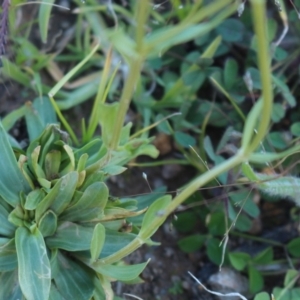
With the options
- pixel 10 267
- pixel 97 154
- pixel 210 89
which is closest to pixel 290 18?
pixel 210 89

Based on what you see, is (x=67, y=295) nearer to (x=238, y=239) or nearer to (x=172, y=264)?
(x=172, y=264)

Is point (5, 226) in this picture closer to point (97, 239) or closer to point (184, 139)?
point (97, 239)

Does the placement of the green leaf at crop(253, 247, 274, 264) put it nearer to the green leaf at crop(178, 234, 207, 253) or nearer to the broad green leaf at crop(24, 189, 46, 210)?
the green leaf at crop(178, 234, 207, 253)

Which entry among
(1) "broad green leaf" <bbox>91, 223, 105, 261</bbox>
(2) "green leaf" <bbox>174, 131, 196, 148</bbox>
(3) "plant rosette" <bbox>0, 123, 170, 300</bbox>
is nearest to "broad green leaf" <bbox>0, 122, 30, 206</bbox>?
(3) "plant rosette" <bbox>0, 123, 170, 300</bbox>

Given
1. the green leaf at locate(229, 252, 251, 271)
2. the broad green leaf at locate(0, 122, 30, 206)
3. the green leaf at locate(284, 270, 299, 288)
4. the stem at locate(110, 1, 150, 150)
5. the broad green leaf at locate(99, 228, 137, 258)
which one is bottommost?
the green leaf at locate(284, 270, 299, 288)

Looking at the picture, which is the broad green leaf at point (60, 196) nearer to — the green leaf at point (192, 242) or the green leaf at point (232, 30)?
the green leaf at point (192, 242)
